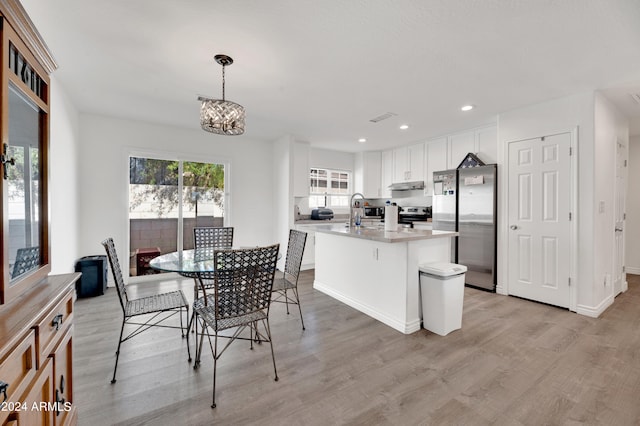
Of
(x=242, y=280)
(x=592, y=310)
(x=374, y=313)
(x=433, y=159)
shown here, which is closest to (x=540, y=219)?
(x=592, y=310)

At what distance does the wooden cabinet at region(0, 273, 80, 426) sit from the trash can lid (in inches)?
105

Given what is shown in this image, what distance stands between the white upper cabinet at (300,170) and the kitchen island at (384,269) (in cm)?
173

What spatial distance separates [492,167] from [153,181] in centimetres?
518

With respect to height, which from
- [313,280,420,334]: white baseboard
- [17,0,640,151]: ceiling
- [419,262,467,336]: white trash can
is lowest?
[313,280,420,334]: white baseboard

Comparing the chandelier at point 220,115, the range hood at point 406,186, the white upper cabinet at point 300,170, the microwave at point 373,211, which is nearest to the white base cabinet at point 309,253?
the white upper cabinet at point 300,170

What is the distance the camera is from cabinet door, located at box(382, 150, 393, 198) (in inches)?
242

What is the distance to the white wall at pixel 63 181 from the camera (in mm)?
2861

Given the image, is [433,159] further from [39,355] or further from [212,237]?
[39,355]

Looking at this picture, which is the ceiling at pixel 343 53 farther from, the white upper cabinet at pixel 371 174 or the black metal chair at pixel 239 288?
the white upper cabinet at pixel 371 174

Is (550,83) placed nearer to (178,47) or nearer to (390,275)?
(390,275)

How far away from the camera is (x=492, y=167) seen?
12.6 ft

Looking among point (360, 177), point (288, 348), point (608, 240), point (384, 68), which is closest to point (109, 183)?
point (288, 348)

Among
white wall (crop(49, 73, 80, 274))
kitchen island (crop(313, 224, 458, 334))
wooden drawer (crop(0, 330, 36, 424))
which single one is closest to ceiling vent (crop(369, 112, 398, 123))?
kitchen island (crop(313, 224, 458, 334))

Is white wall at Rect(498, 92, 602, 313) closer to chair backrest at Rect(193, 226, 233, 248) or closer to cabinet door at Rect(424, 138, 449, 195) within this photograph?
cabinet door at Rect(424, 138, 449, 195)
